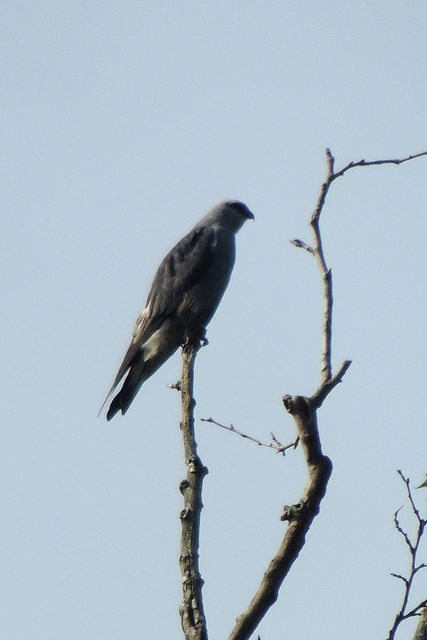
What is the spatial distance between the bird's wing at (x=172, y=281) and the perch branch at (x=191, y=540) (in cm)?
359

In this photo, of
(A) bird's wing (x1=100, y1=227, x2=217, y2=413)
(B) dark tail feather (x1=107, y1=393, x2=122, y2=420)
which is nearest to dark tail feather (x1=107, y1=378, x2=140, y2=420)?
(B) dark tail feather (x1=107, y1=393, x2=122, y2=420)

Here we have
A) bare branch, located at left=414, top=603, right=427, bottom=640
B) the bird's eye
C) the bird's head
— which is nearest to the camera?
bare branch, located at left=414, top=603, right=427, bottom=640

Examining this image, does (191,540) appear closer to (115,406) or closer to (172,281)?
(115,406)

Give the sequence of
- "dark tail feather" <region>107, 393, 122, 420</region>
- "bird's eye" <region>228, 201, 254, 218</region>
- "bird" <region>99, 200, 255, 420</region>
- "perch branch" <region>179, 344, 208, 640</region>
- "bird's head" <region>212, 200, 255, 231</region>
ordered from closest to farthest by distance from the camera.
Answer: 1. "perch branch" <region>179, 344, 208, 640</region>
2. "dark tail feather" <region>107, 393, 122, 420</region>
3. "bird" <region>99, 200, 255, 420</region>
4. "bird's head" <region>212, 200, 255, 231</region>
5. "bird's eye" <region>228, 201, 254, 218</region>

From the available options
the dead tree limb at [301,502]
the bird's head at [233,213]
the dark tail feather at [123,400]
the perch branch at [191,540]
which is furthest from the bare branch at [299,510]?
A: the bird's head at [233,213]

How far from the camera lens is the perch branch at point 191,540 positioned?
3074 millimetres

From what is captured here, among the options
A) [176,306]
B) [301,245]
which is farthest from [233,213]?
[301,245]

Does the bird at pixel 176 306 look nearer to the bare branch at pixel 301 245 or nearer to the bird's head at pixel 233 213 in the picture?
the bird's head at pixel 233 213

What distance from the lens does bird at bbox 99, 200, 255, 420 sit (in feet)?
24.8

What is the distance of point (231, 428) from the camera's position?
4.20 metres

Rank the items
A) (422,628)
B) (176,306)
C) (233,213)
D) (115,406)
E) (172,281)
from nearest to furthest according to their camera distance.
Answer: (422,628) < (115,406) < (176,306) < (172,281) < (233,213)

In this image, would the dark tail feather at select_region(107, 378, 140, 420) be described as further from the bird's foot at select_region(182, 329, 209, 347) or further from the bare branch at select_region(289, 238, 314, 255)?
the bare branch at select_region(289, 238, 314, 255)

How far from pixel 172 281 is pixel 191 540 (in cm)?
468

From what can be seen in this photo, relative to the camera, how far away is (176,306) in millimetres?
7656
